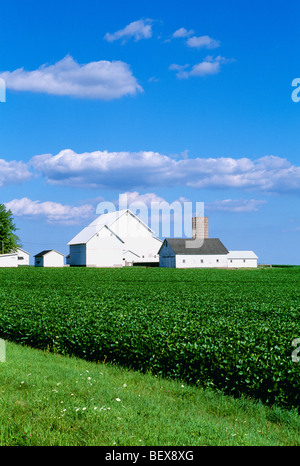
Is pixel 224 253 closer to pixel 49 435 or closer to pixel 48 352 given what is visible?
pixel 48 352

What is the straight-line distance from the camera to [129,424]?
6516 millimetres

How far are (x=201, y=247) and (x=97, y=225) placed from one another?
22.0 m

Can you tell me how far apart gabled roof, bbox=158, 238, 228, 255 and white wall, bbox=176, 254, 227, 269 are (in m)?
0.61

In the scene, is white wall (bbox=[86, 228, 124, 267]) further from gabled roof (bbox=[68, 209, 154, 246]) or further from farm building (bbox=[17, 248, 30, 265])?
farm building (bbox=[17, 248, 30, 265])

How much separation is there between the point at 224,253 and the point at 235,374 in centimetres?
7744

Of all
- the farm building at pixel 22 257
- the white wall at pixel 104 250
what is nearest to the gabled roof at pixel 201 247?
the white wall at pixel 104 250

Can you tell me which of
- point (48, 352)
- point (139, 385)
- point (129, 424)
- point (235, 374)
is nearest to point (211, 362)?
point (235, 374)

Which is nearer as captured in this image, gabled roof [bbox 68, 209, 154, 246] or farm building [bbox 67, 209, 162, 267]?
gabled roof [bbox 68, 209, 154, 246]

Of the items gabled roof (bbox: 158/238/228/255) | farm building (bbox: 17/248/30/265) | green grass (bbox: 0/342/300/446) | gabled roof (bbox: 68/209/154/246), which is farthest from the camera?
farm building (bbox: 17/248/30/265)

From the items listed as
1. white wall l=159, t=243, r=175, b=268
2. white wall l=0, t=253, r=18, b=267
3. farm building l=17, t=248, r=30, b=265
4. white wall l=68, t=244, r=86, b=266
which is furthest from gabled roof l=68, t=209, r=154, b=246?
farm building l=17, t=248, r=30, b=265

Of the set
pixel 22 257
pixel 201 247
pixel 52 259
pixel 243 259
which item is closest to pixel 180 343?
pixel 52 259

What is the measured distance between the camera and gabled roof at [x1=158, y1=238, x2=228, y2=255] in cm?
8344

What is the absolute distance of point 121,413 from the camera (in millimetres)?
6941

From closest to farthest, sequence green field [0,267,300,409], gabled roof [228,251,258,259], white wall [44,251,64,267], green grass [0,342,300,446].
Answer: green grass [0,342,300,446], green field [0,267,300,409], white wall [44,251,64,267], gabled roof [228,251,258,259]
